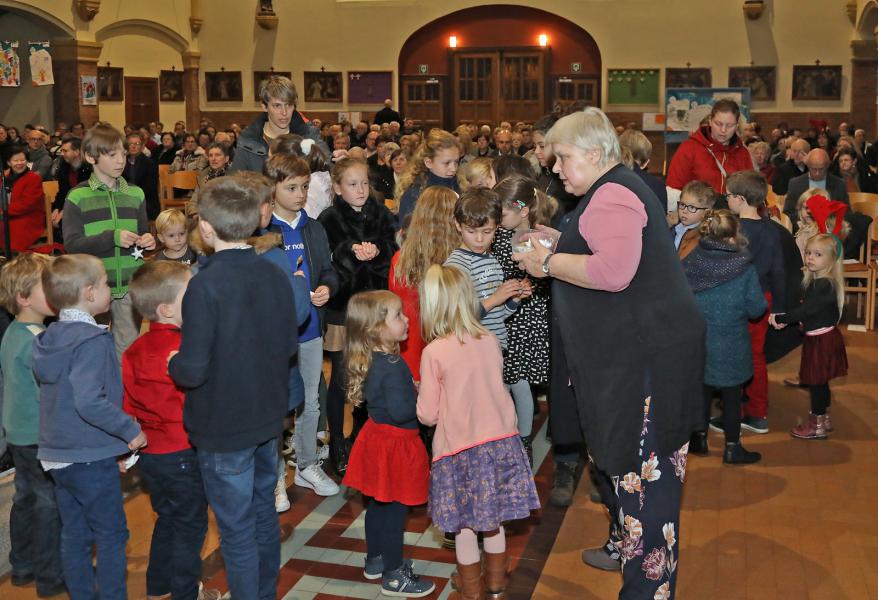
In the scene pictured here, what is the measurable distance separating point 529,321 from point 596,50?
19267 millimetres

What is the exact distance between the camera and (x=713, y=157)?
683cm

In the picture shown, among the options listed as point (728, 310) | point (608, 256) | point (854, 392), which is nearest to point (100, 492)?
point (608, 256)

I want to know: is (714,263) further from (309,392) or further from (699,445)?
(309,392)

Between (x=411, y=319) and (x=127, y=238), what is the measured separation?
1647mm

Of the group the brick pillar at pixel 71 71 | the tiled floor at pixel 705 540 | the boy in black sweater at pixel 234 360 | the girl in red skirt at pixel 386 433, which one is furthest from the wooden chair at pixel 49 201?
the brick pillar at pixel 71 71

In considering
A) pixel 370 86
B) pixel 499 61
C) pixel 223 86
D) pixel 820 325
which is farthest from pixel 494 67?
pixel 820 325

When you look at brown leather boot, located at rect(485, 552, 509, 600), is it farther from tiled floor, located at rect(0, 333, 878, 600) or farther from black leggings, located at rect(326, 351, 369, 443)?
black leggings, located at rect(326, 351, 369, 443)

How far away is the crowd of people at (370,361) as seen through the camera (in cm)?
336

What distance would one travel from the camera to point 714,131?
6.75 m

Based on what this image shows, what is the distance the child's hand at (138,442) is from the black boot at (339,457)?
199cm

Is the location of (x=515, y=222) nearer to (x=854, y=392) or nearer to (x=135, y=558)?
(x=135, y=558)

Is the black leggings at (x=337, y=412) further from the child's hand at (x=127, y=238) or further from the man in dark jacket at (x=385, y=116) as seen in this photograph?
the man in dark jacket at (x=385, y=116)

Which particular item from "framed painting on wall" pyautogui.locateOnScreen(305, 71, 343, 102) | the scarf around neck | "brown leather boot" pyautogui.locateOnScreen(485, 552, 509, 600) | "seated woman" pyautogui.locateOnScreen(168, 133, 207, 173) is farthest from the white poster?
"brown leather boot" pyautogui.locateOnScreen(485, 552, 509, 600)

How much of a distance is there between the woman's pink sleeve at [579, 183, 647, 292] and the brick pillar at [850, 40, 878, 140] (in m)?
19.9
